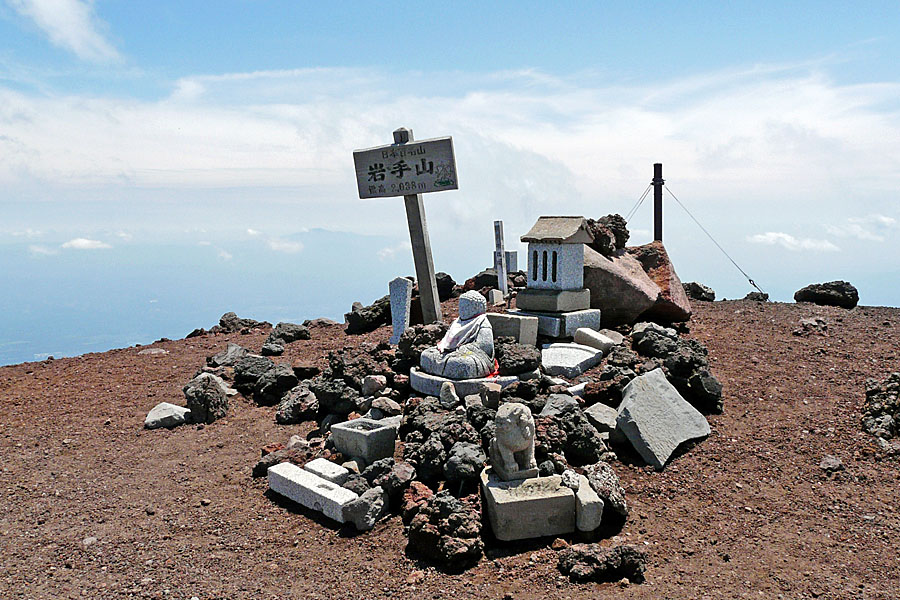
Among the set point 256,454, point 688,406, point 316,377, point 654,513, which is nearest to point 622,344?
point 688,406

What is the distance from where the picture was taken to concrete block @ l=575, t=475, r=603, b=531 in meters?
6.43

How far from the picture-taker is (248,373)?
1114 cm

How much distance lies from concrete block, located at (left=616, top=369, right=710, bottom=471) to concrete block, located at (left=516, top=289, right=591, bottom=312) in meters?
2.57

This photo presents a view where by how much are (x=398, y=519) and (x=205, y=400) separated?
14.5 feet

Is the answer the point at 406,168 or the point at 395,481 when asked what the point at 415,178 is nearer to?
the point at 406,168

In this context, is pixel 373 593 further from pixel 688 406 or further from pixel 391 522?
pixel 688 406

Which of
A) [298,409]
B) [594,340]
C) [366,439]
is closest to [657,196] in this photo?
[594,340]

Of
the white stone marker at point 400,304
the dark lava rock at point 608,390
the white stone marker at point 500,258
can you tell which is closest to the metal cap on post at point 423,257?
the white stone marker at point 400,304

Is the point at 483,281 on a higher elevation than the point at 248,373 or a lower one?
higher

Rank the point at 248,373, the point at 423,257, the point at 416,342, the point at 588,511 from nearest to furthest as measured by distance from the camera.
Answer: the point at 588,511 → the point at 416,342 → the point at 248,373 → the point at 423,257

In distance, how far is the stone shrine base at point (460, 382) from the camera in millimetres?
8969

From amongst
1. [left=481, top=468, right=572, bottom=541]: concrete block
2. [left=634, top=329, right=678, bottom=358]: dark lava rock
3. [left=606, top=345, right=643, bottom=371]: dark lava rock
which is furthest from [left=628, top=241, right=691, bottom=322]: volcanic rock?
[left=481, top=468, right=572, bottom=541]: concrete block

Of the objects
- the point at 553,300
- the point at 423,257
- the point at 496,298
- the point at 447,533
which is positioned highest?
the point at 423,257

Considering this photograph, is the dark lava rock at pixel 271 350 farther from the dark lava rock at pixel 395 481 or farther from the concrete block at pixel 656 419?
the concrete block at pixel 656 419
